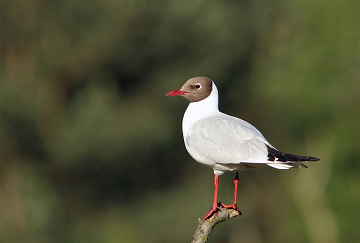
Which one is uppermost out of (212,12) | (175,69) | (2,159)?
(212,12)

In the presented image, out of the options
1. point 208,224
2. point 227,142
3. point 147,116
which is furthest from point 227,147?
point 147,116

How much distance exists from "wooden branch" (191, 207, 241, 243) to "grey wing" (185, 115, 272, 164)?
1.15 feet

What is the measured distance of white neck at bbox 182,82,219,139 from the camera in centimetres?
429

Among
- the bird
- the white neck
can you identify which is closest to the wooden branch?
the bird

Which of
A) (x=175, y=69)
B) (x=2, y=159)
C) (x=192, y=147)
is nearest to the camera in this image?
(x=192, y=147)

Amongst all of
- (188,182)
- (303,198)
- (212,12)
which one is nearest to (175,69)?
(212,12)

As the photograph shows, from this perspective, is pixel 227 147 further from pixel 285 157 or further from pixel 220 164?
pixel 285 157

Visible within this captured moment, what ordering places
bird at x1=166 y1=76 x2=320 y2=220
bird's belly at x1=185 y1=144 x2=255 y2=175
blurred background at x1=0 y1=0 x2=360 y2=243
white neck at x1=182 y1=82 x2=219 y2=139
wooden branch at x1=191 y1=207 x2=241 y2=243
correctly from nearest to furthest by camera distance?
wooden branch at x1=191 y1=207 x2=241 y2=243
bird at x1=166 y1=76 x2=320 y2=220
bird's belly at x1=185 y1=144 x2=255 y2=175
white neck at x1=182 y1=82 x2=219 y2=139
blurred background at x1=0 y1=0 x2=360 y2=243

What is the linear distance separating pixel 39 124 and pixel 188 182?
386 centimetres

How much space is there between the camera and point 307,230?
995 cm

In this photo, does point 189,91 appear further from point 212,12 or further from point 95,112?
point 212,12

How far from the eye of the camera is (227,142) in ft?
12.8

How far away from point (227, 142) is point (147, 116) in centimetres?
714

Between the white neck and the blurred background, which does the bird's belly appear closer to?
the white neck
